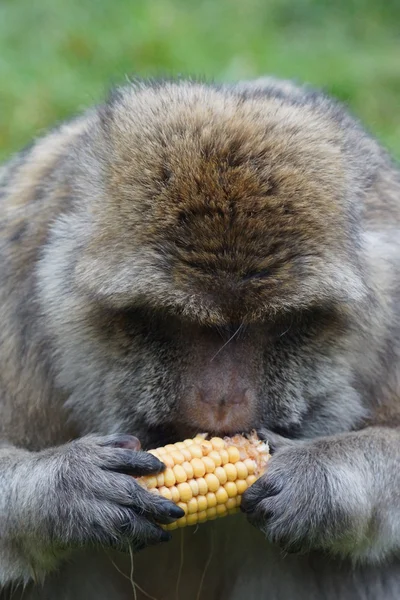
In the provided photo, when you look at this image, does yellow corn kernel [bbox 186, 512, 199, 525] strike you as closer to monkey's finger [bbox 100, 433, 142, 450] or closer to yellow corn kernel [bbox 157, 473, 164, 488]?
yellow corn kernel [bbox 157, 473, 164, 488]

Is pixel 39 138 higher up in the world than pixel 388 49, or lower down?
lower down

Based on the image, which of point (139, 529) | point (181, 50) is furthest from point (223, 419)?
point (181, 50)

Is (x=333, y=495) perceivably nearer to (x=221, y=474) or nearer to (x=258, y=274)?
(x=221, y=474)

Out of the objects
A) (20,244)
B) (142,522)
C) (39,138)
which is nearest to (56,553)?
(142,522)

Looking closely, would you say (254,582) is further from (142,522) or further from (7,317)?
(7,317)

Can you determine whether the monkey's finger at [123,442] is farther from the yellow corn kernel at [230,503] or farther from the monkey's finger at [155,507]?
the yellow corn kernel at [230,503]

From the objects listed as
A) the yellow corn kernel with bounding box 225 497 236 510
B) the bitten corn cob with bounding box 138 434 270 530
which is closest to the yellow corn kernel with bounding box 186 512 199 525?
the bitten corn cob with bounding box 138 434 270 530
